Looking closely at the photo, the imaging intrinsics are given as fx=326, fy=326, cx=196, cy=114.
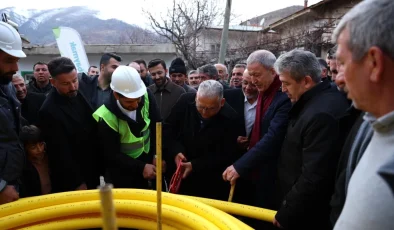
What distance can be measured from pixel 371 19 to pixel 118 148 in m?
2.22

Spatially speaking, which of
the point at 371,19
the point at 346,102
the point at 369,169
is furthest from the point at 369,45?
the point at 346,102

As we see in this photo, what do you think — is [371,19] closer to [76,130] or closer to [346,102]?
[346,102]

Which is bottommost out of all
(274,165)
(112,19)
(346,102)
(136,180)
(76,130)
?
(136,180)

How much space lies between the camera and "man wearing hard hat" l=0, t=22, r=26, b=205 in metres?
2.07

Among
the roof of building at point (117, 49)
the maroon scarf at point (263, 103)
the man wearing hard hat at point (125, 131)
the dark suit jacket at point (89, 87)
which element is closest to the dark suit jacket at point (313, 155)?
the maroon scarf at point (263, 103)

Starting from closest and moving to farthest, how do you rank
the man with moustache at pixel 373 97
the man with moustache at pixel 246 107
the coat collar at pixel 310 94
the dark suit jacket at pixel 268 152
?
the man with moustache at pixel 373 97
the coat collar at pixel 310 94
the dark suit jacket at pixel 268 152
the man with moustache at pixel 246 107

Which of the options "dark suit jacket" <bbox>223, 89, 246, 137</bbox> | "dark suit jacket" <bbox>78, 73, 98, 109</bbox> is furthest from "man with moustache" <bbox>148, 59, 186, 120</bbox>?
"dark suit jacket" <bbox>223, 89, 246, 137</bbox>

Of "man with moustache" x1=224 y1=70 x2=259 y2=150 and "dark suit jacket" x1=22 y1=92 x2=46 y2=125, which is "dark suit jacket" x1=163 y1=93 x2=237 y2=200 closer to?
"man with moustache" x1=224 y1=70 x2=259 y2=150

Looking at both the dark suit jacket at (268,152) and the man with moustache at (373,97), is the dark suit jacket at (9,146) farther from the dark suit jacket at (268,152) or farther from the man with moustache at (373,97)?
the man with moustache at (373,97)

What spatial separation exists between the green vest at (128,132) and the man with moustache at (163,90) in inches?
59.8

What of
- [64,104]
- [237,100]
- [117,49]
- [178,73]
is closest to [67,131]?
[64,104]

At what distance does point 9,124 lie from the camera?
2129 millimetres

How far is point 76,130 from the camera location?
8.63 feet

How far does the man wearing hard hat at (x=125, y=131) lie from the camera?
2.61 metres
